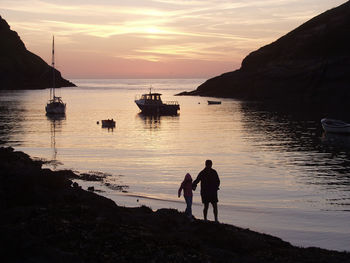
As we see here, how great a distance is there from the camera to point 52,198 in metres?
18.8

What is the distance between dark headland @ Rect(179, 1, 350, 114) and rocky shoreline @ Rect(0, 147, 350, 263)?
120m

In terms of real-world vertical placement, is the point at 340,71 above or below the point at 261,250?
above

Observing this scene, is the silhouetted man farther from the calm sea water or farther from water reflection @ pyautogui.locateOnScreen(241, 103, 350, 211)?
water reflection @ pyautogui.locateOnScreen(241, 103, 350, 211)

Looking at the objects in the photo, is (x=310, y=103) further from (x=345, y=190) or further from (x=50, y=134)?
(x=345, y=190)

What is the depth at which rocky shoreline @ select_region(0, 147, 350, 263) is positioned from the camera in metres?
12.7

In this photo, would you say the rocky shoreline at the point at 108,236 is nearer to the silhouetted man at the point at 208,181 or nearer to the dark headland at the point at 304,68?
the silhouetted man at the point at 208,181

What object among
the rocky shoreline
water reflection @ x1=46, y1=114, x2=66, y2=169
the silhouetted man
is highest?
the silhouetted man

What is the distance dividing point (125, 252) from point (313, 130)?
2458 inches

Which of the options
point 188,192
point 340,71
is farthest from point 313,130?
point 340,71

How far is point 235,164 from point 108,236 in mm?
28965

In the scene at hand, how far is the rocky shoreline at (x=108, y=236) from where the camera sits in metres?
12.7

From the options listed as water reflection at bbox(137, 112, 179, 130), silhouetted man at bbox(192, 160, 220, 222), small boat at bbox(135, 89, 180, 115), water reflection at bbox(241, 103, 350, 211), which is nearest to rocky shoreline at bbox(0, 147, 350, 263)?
silhouetted man at bbox(192, 160, 220, 222)

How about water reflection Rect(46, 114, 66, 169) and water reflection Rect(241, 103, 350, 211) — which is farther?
water reflection Rect(46, 114, 66, 169)

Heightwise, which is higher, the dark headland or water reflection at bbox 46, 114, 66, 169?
the dark headland
